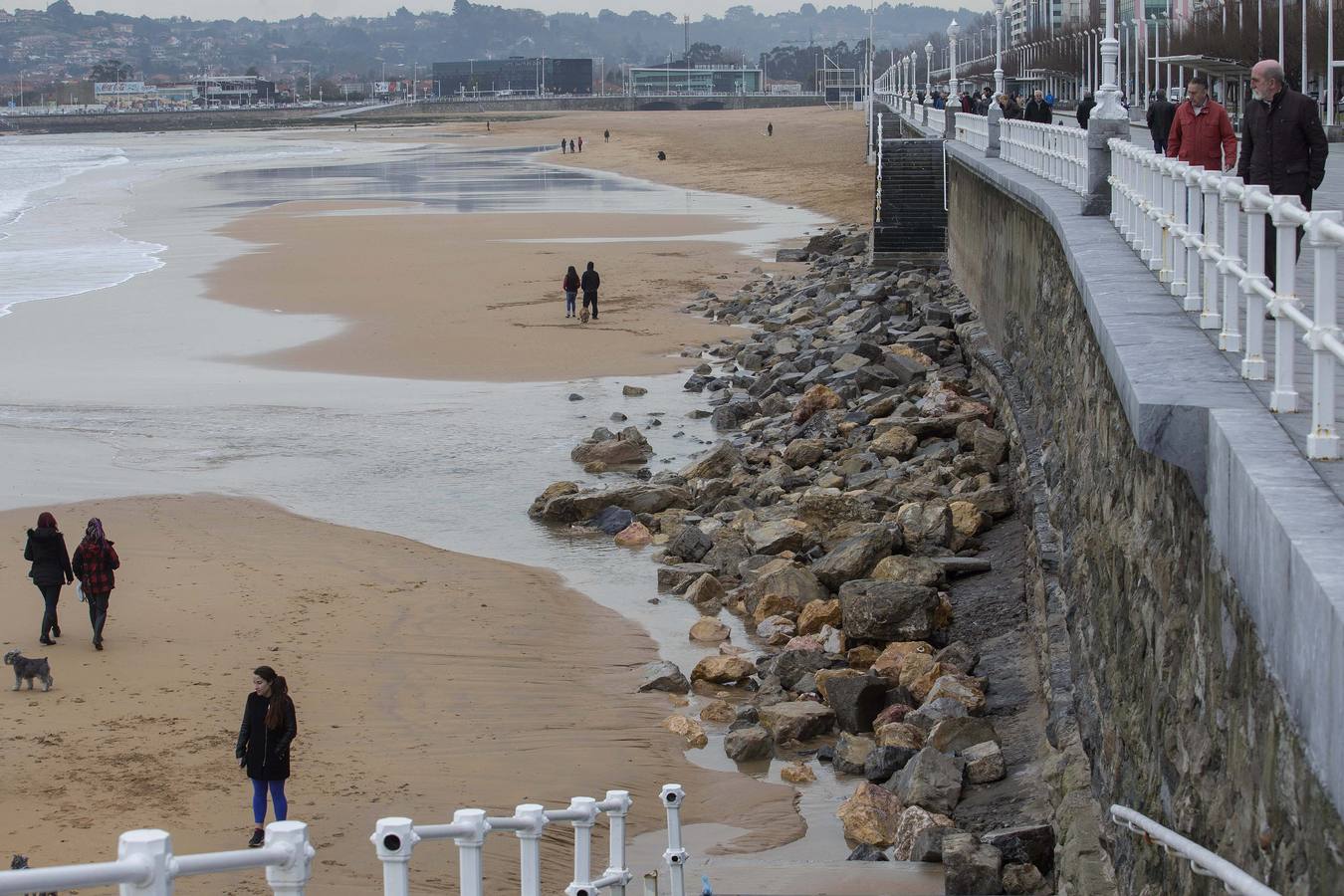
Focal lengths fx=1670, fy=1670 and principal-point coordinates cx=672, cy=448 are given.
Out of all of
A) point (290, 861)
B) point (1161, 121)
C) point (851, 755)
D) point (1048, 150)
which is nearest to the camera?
point (290, 861)

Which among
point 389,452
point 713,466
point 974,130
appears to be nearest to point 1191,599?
point 713,466

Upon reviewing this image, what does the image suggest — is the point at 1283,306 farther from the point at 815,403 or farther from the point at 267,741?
the point at 815,403

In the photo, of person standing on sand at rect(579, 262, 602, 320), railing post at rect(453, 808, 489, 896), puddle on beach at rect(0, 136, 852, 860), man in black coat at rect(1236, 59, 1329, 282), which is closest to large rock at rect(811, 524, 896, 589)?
puddle on beach at rect(0, 136, 852, 860)

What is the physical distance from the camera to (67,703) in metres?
10.8

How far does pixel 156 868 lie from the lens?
305cm

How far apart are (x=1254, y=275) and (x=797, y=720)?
17.9 feet

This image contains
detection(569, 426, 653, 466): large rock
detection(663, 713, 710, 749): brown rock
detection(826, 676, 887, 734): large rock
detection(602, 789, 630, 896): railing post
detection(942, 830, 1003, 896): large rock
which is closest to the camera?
detection(602, 789, 630, 896): railing post

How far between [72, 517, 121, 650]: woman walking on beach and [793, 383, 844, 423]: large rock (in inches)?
349

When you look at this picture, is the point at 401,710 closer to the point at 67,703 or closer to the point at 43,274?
the point at 67,703

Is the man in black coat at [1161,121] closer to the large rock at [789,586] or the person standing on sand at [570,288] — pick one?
the large rock at [789,586]

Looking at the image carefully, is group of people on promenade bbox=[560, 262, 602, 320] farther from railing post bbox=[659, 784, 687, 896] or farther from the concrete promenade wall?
railing post bbox=[659, 784, 687, 896]

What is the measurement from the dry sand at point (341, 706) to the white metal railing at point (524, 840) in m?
2.24

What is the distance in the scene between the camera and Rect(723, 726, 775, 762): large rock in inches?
393

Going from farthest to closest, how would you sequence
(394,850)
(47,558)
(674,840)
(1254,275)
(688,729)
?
(47,558), (688,729), (674,840), (1254,275), (394,850)
